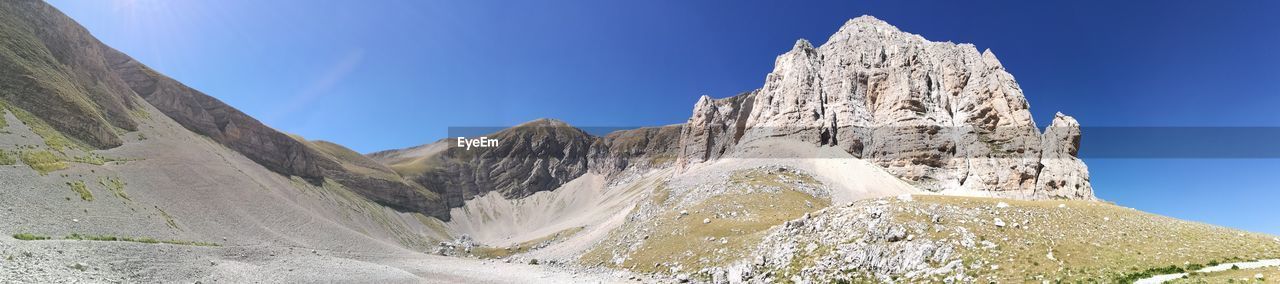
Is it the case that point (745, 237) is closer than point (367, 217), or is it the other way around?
point (745, 237)

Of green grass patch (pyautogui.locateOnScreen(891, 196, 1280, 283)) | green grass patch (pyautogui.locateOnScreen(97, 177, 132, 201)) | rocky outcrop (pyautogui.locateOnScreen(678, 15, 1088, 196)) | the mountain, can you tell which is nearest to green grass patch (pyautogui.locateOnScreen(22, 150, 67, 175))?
the mountain

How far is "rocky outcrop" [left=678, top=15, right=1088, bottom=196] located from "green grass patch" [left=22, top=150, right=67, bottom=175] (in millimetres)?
121583

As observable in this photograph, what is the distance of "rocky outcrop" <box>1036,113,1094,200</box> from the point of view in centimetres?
9238

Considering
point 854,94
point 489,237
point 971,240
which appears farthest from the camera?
point 489,237

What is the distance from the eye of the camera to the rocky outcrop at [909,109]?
343ft

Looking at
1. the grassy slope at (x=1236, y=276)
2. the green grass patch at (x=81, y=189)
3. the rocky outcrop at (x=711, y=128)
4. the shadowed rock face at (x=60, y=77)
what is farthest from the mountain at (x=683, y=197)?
the grassy slope at (x=1236, y=276)

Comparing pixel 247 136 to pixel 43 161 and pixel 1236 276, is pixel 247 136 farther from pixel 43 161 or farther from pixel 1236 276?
pixel 1236 276

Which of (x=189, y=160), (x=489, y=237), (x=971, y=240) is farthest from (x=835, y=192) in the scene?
(x=489, y=237)

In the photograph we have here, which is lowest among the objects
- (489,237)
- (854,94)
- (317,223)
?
(489,237)

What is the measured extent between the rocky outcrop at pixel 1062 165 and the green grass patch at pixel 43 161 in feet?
492

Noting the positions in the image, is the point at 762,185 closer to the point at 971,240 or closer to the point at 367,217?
the point at 971,240

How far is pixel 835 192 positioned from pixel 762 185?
51.5 feet

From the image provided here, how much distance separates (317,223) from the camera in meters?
95.0

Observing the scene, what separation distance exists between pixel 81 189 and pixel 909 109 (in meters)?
145
